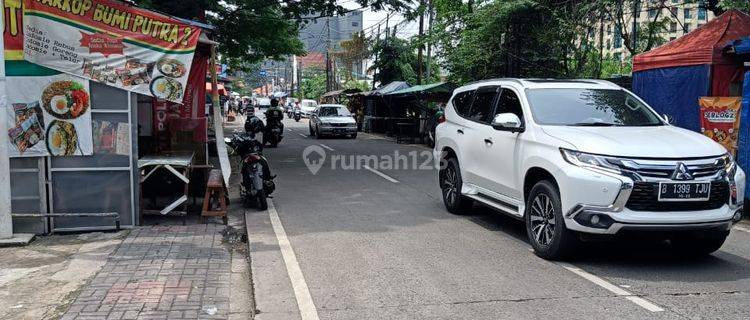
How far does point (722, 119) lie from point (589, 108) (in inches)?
161

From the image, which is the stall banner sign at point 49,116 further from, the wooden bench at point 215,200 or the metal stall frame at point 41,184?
the wooden bench at point 215,200

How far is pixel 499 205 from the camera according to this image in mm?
7664

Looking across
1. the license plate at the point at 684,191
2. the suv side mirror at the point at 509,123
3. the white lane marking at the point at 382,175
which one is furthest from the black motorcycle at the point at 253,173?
the license plate at the point at 684,191

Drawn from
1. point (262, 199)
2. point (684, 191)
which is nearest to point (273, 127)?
point (262, 199)

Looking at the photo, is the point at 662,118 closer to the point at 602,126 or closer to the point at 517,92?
the point at 602,126

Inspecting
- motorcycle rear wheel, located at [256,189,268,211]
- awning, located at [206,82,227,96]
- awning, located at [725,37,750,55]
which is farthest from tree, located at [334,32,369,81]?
motorcycle rear wheel, located at [256,189,268,211]

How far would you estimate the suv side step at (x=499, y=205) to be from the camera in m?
7.20

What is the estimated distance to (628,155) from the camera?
18.7 ft

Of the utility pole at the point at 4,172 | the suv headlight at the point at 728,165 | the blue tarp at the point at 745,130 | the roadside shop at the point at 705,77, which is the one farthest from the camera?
the roadside shop at the point at 705,77

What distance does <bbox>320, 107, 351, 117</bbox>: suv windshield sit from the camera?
93.6ft

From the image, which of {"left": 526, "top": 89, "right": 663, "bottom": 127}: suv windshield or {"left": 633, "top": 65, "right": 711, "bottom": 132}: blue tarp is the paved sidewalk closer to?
{"left": 526, "top": 89, "right": 663, "bottom": 127}: suv windshield

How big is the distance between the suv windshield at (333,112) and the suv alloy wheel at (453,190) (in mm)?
19351

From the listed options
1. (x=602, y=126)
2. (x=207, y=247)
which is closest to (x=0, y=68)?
(x=207, y=247)

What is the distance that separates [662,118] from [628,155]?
1.94 meters
